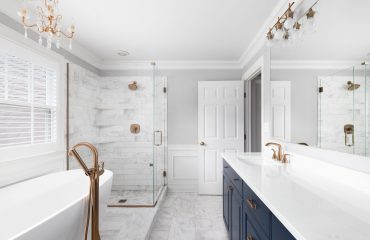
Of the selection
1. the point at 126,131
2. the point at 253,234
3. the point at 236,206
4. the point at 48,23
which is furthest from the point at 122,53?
the point at 253,234

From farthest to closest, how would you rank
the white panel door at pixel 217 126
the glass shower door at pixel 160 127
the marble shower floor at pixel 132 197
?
the white panel door at pixel 217 126 → the glass shower door at pixel 160 127 → the marble shower floor at pixel 132 197

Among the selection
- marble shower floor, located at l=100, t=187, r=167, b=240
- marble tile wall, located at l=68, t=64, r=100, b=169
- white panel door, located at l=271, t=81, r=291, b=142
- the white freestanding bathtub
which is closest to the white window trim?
marble tile wall, located at l=68, t=64, r=100, b=169

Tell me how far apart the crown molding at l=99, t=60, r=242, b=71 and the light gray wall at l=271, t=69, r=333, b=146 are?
69.7 inches

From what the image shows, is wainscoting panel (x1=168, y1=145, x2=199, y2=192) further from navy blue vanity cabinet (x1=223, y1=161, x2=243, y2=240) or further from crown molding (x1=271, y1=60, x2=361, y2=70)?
crown molding (x1=271, y1=60, x2=361, y2=70)

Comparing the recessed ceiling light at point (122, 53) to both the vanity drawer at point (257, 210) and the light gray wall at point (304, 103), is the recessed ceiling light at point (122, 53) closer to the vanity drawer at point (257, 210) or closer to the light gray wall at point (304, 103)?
the light gray wall at point (304, 103)

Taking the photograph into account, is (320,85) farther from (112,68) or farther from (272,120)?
(112,68)

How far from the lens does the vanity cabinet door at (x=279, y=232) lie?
830 millimetres

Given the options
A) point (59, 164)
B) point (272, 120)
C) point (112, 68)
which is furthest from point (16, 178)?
point (272, 120)

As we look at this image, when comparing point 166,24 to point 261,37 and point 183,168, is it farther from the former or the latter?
point 183,168

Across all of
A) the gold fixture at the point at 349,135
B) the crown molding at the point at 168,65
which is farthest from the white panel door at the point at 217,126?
the gold fixture at the point at 349,135

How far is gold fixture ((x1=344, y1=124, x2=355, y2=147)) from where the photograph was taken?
4.08ft

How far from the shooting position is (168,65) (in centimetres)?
366

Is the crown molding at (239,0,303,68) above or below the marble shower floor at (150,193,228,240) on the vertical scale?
above

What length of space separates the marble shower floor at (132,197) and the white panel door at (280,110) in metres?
2.02
